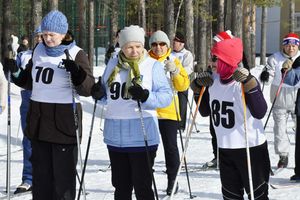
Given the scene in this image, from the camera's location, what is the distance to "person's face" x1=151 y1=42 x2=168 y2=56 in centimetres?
621

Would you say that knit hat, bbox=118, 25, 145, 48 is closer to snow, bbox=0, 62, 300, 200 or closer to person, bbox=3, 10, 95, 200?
person, bbox=3, 10, 95, 200

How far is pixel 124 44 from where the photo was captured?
176 inches

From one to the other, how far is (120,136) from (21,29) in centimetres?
2851

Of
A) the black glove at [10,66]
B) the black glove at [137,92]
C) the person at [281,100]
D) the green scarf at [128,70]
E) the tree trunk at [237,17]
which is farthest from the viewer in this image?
the tree trunk at [237,17]

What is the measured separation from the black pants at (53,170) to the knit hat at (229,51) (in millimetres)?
1454

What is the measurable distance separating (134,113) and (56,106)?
660 mm

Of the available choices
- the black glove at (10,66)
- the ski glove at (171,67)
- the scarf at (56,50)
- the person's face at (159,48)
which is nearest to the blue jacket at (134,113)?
the scarf at (56,50)

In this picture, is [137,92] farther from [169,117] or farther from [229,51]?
[169,117]

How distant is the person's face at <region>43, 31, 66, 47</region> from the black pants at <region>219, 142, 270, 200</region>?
1.54m

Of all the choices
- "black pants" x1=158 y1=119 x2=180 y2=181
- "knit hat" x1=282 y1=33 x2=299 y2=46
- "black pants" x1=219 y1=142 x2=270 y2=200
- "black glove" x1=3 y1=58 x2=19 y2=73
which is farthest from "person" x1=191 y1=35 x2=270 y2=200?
"knit hat" x1=282 y1=33 x2=299 y2=46

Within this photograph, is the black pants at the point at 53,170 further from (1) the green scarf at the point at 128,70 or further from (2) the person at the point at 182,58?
(2) the person at the point at 182,58

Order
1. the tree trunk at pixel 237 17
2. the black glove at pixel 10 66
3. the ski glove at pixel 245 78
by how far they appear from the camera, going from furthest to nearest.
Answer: the tree trunk at pixel 237 17
the black glove at pixel 10 66
the ski glove at pixel 245 78

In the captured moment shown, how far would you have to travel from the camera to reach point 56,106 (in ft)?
15.2

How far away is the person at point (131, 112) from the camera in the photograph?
4402 millimetres
